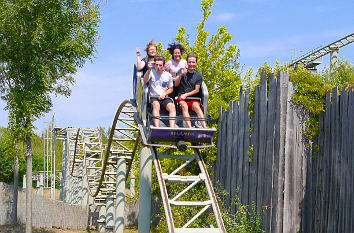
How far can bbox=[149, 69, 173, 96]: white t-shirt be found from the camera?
7812mm

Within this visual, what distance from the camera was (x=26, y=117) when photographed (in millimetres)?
16312

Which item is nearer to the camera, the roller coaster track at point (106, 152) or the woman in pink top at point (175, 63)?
the woman in pink top at point (175, 63)

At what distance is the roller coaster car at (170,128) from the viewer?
698 cm

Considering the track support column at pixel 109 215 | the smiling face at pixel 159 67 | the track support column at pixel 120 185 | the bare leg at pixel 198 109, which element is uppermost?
the smiling face at pixel 159 67

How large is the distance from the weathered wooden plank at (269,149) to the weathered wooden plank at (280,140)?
0.16 metres

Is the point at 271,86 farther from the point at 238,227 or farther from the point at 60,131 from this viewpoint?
the point at 60,131

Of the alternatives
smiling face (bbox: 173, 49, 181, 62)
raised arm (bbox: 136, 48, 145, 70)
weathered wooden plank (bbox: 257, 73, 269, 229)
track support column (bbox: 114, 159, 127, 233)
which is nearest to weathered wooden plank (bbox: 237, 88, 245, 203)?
weathered wooden plank (bbox: 257, 73, 269, 229)

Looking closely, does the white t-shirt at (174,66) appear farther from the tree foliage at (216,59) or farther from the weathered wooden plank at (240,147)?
the tree foliage at (216,59)

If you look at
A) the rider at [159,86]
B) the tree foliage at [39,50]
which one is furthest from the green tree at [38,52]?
the rider at [159,86]

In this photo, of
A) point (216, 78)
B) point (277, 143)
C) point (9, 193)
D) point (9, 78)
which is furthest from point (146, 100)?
point (9, 193)

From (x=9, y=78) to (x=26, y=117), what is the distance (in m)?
1.67

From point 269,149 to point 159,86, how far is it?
252 centimetres

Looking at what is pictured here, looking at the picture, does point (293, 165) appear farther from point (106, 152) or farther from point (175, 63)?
point (106, 152)

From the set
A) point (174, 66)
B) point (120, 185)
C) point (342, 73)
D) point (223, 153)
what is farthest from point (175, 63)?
point (342, 73)
